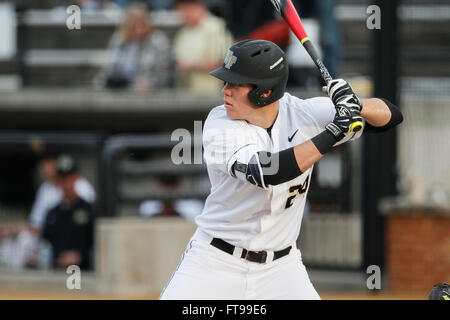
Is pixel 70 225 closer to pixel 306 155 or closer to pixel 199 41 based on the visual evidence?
pixel 199 41

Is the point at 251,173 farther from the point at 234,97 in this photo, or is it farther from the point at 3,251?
the point at 3,251

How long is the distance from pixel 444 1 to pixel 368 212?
7.24ft

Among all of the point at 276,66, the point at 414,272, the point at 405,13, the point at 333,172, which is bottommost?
the point at 414,272

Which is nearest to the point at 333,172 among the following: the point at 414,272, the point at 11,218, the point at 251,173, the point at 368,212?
the point at 368,212

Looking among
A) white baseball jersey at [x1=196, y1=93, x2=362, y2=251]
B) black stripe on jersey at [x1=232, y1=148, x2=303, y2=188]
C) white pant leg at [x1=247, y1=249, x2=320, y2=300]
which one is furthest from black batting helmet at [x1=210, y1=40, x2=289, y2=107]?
white pant leg at [x1=247, y1=249, x2=320, y2=300]

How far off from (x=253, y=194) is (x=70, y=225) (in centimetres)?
426

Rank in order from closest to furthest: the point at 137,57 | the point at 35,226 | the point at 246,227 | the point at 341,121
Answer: the point at 341,121, the point at 246,227, the point at 35,226, the point at 137,57

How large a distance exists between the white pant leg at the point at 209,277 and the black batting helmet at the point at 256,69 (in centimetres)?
81

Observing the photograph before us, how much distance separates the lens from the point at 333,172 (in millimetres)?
9766

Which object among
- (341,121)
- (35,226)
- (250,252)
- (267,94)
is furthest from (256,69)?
(35,226)

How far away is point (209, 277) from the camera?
17.8 feet

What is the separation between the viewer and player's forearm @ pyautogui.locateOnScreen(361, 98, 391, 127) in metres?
5.55
